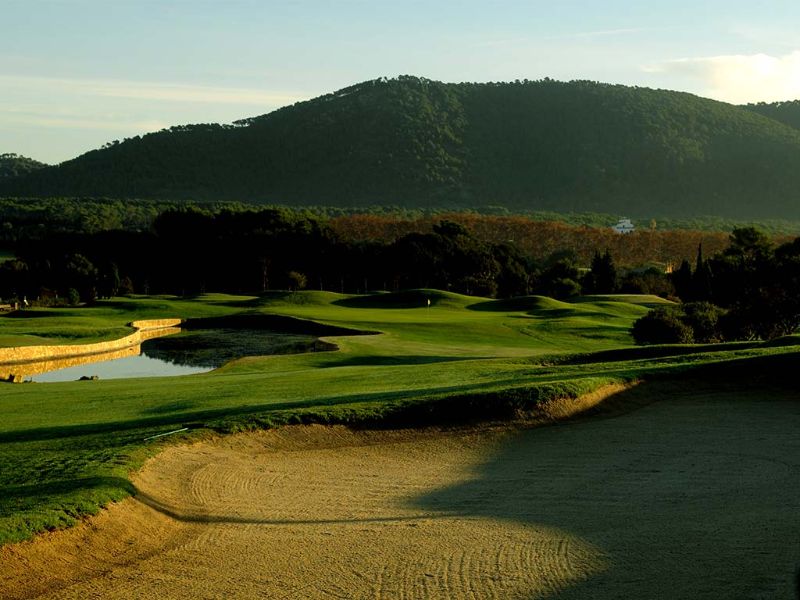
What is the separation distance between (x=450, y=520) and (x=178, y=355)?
3636cm

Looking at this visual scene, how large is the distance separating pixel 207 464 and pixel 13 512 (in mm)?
3551

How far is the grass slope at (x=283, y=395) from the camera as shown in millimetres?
11914

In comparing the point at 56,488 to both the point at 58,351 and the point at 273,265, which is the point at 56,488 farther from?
the point at 273,265

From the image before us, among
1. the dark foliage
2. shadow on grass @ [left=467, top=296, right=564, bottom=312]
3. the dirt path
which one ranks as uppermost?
the dark foliage

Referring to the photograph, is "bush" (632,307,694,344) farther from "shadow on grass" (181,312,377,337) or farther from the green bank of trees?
"shadow on grass" (181,312,377,337)

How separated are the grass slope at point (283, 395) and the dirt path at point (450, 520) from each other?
529mm

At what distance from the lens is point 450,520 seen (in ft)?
36.6

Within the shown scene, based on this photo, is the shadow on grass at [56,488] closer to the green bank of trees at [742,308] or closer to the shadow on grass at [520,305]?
the green bank of trees at [742,308]

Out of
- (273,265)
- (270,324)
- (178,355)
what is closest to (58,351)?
(178,355)

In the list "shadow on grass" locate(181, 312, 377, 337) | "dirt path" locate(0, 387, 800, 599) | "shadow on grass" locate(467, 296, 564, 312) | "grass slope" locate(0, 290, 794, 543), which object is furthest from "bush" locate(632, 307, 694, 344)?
"dirt path" locate(0, 387, 800, 599)

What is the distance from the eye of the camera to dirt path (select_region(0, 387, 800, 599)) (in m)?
9.06

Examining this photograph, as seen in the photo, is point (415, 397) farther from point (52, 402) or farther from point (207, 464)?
point (52, 402)

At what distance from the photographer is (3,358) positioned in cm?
3947

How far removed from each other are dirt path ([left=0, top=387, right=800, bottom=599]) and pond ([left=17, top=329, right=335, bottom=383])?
2401 centimetres
